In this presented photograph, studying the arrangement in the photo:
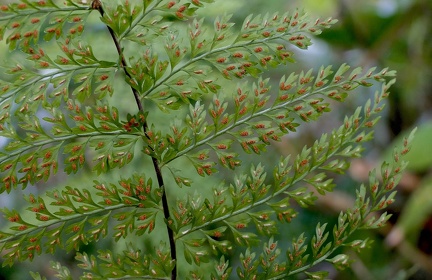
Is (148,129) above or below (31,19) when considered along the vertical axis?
below

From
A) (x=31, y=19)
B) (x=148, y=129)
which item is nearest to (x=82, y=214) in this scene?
(x=148, y=129)

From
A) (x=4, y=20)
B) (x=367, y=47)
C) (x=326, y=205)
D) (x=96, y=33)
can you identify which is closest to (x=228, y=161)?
(x=4, y=20)

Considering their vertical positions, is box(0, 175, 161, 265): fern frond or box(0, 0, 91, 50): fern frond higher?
box(0, 0, 91, 50): fern frond

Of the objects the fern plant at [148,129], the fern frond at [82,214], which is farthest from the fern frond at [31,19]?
the fern frond at [82,214]

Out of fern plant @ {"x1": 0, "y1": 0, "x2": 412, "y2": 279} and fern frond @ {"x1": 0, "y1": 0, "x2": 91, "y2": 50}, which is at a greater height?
fern frond @ {"x1": 0, "y1": 0, "x2": 91, "y2": 50}

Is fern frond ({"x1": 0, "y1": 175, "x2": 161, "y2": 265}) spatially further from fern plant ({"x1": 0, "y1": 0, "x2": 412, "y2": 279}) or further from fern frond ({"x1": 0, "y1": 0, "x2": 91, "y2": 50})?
fern frond ({"x1": 0, "y1": 0, "x2": 91, "y2": 50})

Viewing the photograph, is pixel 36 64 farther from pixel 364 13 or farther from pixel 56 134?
pixel 364 13

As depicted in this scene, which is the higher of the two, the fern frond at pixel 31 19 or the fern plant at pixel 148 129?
the fern frond at pixel 31 19

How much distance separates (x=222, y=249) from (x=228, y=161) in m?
0.11

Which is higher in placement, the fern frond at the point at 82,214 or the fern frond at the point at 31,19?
the fern frond at the point at 31,19

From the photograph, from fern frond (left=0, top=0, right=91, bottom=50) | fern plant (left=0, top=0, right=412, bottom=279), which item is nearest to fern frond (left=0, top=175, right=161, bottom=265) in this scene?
fern plant (left=0, top=0, right=412, bottom=279)

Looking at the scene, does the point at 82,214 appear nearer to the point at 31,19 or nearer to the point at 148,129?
the point at 148,129

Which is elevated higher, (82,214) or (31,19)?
(31,19)

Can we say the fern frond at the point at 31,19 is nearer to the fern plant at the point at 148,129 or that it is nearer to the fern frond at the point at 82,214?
the fern plant at the point at 148,129
